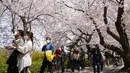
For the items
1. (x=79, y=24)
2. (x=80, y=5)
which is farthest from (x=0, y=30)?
(x=80, y=5)

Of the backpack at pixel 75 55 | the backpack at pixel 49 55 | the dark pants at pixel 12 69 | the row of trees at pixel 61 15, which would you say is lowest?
the backpack at pixel 75 55

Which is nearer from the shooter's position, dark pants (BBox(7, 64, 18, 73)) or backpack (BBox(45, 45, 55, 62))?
dark pants (BBox(7, 64, 18, 73))

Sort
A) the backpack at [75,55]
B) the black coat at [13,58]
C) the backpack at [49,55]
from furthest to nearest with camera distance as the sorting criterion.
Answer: the backpack at [75,55]
the backpack at [49,55]
the black coat at [13,58]

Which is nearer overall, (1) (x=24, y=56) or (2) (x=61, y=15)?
(1) (x=24, y=56)

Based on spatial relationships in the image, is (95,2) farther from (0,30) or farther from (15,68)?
(0,30)

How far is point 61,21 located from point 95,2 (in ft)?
22.6

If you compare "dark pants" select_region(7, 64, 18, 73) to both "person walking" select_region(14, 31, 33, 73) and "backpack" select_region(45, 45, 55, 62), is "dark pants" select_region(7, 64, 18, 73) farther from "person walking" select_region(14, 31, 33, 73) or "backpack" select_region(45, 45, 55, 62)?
"backpack" select_region(45, 45, 55, 62)

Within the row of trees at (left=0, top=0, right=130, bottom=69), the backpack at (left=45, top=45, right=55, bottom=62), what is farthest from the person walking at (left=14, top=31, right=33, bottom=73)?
the row of trees at (left=0, top=0, right=130, bottom=69)

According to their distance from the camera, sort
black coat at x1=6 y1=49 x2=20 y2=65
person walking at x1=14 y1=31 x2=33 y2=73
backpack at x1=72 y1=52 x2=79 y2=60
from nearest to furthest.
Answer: person walking at x1=14 y1=31 x2=33 y2=73 → black coat at x1=6 y1=49 x2=20 y2=65 → backpack at x1=72 y1=52 x2=79 y2=60

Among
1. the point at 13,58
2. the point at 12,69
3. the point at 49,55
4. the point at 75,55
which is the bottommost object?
the point at 75,55

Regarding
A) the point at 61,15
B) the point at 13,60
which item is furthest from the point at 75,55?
the point at 13,60

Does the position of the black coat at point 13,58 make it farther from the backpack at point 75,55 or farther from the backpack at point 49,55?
the backpack at point 75,55

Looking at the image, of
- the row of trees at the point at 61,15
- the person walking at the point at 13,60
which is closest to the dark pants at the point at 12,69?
the person walking at the point at 13,60

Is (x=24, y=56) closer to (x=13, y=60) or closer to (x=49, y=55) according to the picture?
(x=13, y=60)
